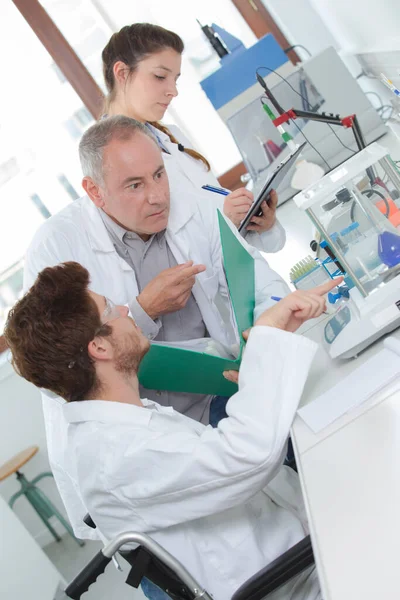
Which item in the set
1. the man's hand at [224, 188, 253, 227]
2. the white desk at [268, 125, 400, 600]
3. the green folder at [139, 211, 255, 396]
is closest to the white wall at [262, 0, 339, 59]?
the man's hand at [224, 188, 253, 227]

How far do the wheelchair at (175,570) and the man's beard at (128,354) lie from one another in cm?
33

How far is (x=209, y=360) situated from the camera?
1395 millimetres

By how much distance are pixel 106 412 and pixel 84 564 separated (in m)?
2.30

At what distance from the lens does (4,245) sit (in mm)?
3828

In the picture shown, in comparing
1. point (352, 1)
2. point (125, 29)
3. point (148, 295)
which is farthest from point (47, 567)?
point (352, 1)

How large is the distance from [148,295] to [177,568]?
67cm

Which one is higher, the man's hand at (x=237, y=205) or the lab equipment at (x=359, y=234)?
the man's hand at (x=237, y=205)

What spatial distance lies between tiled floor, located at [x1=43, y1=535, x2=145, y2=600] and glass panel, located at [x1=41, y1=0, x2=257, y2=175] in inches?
101

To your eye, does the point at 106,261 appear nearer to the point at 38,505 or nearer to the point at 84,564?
the point at 84,564

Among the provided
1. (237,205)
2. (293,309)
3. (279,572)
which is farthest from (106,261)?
(279,572)

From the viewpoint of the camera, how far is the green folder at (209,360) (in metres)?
1.38

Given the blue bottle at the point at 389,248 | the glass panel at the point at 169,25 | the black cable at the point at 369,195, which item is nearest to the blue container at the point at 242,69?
the glass panel at the point at 169,25

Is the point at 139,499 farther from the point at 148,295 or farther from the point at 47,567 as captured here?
the point at 47,567

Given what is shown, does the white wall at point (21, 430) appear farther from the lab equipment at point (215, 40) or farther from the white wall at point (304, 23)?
the white wall at point (304, 23)
